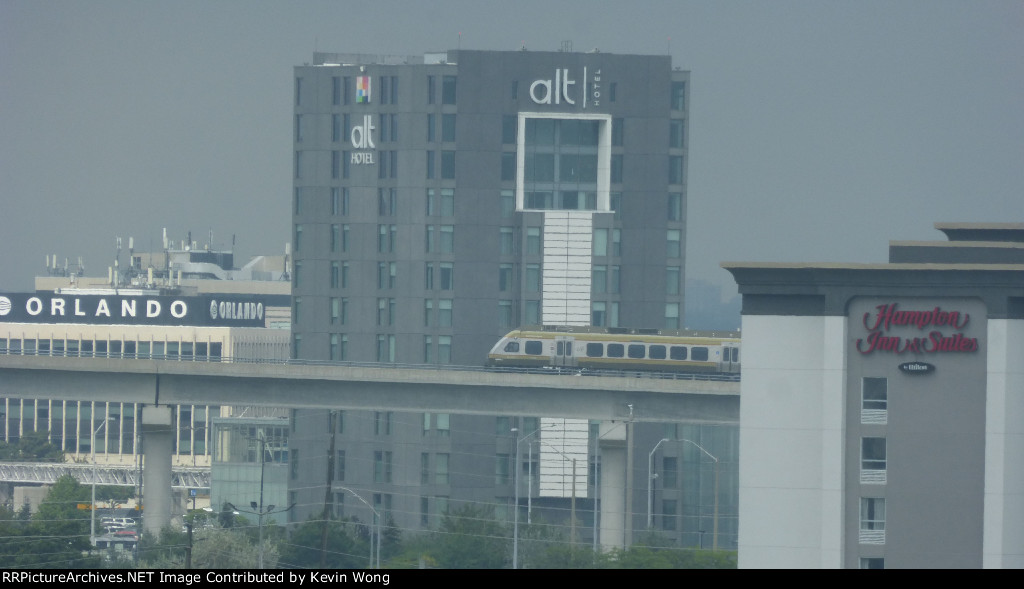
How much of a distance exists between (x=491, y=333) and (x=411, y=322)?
6560 millimetres

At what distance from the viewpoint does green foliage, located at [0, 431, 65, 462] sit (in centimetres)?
17188

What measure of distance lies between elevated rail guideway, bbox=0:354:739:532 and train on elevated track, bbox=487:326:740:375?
18.9 ft

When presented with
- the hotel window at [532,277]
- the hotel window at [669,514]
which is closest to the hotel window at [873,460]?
the hotel window at [669,514]

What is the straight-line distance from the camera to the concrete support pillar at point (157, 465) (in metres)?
78.9

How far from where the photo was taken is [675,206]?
11650cm

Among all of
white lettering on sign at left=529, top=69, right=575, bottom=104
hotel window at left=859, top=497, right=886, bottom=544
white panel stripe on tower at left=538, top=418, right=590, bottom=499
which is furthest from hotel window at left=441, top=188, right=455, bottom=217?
hotel window at left=859, top=497, right=886, bottom=544

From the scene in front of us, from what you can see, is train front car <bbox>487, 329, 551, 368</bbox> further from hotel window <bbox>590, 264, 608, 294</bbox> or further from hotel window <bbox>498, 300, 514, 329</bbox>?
hotel window <bbox>590, 264, 608, 294</bbox>

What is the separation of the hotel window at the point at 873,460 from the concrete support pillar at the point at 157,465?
48777mm

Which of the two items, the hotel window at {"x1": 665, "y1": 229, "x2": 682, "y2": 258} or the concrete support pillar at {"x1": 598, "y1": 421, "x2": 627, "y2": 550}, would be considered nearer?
the concrete support pillar at {"x1": 598, "y1": 421, "x2": 627, "y2": 550}

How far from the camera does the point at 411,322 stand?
115m

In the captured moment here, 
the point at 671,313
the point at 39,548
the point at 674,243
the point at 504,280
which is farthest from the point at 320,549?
the point at 674,243

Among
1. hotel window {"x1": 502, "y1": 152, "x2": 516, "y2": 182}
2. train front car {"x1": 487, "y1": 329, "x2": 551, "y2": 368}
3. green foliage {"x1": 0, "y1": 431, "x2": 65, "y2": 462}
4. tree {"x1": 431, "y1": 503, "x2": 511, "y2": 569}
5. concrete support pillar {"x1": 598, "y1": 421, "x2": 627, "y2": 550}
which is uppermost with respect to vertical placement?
hotel window {"x1": 502, "y1": 152, "x2": 516, "y2": 182}

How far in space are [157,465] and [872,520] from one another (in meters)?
51.3

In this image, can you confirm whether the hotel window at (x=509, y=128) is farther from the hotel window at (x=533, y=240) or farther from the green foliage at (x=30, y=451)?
the green foliage at (x=30, y=451)
